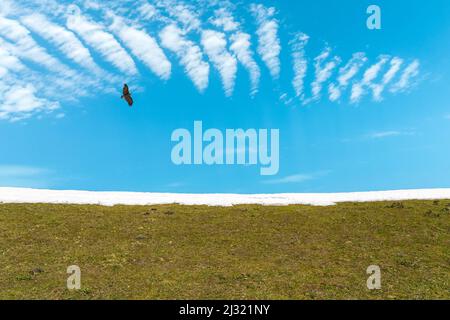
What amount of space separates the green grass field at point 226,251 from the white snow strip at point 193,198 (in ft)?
9.57

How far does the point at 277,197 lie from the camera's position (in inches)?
1987

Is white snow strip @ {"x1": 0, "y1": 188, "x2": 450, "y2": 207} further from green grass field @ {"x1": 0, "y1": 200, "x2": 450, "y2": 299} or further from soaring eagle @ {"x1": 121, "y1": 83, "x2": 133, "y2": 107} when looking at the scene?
soaring eagle @ {"x1": 121, "y1": 83, "x2": 133, "y2": 107}

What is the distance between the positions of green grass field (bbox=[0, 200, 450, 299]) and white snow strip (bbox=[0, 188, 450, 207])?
9.57ft

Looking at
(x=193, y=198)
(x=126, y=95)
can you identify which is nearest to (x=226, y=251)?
(x=126, y=95)

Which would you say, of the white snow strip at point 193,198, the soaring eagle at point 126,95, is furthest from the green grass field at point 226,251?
the soaring eagle at point 126,95

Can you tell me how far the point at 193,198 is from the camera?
49.2 m

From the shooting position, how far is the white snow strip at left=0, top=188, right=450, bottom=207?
151ft

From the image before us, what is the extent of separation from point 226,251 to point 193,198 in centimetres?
1908

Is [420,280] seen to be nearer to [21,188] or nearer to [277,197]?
[277,197]

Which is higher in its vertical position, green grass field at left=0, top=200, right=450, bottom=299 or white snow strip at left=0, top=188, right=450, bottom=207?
white snow strip at left=0, top=188, right=450, bottom=207

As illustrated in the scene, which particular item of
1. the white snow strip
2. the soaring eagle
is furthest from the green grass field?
the soaring eagle
